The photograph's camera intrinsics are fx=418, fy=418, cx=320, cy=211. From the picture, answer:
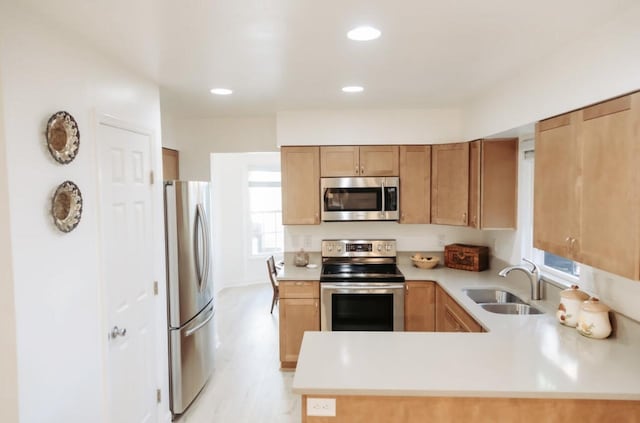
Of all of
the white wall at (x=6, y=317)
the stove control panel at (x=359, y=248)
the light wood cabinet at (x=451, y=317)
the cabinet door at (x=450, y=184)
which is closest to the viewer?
the white wall at (x=6, y=317)

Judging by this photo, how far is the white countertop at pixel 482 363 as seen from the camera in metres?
1.73

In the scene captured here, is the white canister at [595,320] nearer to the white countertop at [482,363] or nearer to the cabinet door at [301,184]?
the white countertop at [482,363]

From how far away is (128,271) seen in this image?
8.24 feet

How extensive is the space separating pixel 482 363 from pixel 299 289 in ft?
6.78

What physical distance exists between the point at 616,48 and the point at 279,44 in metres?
1.54

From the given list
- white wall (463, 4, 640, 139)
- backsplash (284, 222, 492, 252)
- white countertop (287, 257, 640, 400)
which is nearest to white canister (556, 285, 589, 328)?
white countertop (287, 257, 640, 400)

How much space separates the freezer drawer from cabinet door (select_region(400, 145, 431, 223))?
213cm

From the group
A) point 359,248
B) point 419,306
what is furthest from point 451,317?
point 359,248

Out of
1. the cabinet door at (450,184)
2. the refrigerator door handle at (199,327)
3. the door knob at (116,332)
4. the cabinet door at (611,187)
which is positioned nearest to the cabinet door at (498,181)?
the cabinet door at (450,184)

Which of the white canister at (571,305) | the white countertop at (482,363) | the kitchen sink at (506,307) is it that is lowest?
the kitchen sink at (506,307)

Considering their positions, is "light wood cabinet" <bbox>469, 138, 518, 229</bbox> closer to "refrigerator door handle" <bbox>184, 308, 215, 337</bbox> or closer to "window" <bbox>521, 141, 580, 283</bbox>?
"window" <bbox>521, 141, 580, 283</bbox>

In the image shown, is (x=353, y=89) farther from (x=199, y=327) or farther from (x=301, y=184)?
(x=199, y=327)

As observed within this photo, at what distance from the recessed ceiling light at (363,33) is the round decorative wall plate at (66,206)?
1.49 meters

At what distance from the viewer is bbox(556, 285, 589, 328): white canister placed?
2.36 metres
